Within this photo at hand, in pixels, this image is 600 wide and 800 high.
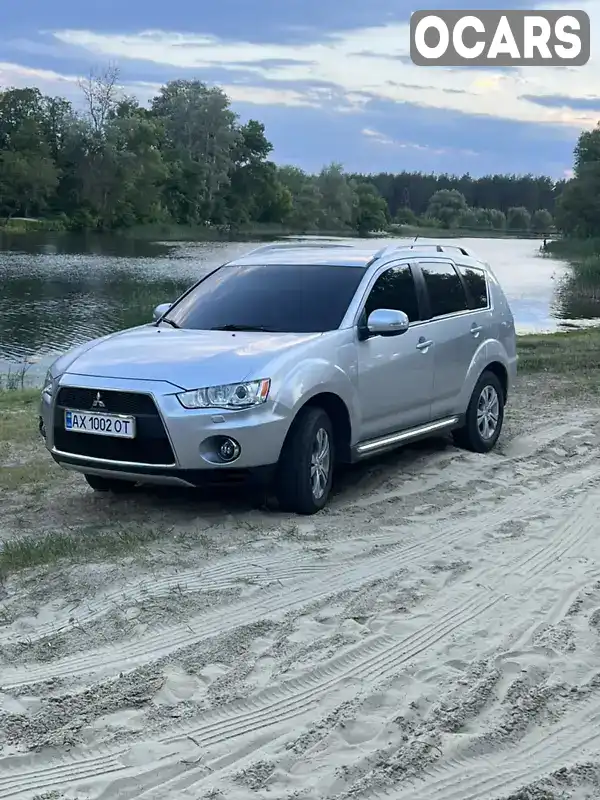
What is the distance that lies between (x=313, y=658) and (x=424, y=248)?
16.3ft

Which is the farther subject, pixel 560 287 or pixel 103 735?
pixel 560 287

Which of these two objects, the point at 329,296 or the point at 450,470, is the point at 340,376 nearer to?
the point at 329,296

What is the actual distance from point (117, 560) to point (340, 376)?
7.19 ft

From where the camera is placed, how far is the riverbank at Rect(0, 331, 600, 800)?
359 cm

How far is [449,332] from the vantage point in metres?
8.52

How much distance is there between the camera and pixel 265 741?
12.3 ft

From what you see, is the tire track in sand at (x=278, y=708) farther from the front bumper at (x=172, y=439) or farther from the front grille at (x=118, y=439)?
the front grille at (x=118, y=439)

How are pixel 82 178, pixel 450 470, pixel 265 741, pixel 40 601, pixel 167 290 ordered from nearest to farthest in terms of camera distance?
pixel 265 741, pixel 40 601, pixel 450 470, pixel 167 290, pixel 82 178

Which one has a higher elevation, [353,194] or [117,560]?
[353,194]

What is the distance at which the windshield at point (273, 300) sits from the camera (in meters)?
7.36

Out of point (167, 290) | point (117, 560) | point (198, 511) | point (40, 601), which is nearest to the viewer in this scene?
point (40, 601)

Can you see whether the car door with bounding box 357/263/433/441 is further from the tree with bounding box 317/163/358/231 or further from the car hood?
the tree with bounding box 317/163/358/231

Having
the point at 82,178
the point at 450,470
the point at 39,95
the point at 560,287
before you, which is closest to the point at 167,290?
the point at 560,287

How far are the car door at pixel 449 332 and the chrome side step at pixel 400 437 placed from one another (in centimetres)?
8
